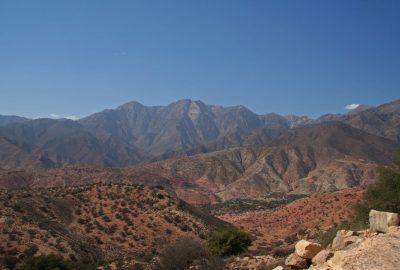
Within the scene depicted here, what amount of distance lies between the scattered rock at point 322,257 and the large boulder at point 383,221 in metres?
2.32

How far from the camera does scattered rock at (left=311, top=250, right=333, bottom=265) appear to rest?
13.9m

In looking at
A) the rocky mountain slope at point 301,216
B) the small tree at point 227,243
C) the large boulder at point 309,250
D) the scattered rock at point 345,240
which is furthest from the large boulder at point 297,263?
the rocky mountain slope at point 301,216

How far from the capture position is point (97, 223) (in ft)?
140

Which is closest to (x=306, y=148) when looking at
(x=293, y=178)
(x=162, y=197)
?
(x=293, y=178)

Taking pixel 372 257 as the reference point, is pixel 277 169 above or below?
below

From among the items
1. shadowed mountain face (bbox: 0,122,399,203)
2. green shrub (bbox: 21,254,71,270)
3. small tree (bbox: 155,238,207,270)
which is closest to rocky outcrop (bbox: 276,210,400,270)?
small tree (bbox: 155,238,207,270)

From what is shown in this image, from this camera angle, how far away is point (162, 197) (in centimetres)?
5153

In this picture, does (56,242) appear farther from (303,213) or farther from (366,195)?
(303,213)

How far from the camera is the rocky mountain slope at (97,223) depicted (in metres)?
33.8

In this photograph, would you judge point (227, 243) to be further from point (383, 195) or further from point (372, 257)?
point (372, 257)

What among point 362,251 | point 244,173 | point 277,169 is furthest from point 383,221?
point 244,173

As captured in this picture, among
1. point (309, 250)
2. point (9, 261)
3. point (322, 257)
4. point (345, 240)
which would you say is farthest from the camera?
point (9, 261)

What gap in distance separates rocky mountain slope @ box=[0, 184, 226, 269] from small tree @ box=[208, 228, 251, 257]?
16.2ft

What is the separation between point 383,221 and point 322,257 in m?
2.80
